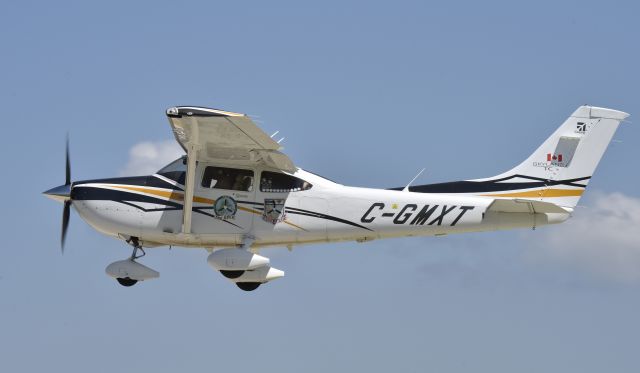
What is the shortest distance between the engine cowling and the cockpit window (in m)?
1.57

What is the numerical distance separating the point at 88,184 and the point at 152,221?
55.3 inches

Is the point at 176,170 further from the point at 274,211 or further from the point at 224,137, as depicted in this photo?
the point at 274,211

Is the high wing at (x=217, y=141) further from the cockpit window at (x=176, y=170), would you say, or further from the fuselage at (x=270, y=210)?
the cockpit window at (x=176, y=170)

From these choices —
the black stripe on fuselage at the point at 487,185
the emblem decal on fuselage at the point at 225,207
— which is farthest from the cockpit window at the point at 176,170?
the black stripe on fuselage at the point at 487,185

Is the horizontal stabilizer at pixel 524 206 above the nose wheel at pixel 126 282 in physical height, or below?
above

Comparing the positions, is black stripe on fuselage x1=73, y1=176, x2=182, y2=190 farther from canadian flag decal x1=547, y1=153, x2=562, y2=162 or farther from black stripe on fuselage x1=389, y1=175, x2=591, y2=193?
canadian flag decal x1=547, y1=153, x2=562, y2=162

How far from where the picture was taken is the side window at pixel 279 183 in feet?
60.5

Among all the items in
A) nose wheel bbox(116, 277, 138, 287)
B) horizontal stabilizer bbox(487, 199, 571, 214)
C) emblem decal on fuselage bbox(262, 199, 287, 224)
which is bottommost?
nose wheel bbox(116, 277, 138, 287)

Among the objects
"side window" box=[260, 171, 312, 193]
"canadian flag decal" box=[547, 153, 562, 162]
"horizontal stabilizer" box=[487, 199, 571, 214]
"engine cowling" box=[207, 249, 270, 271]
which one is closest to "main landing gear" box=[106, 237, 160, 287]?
"engine cowling" box=[207, 249, 270, 271]

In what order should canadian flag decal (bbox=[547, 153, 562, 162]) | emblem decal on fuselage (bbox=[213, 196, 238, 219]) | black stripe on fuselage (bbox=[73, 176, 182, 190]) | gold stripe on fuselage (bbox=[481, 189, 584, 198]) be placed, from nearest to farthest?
emblem decal on fuselage (bbox=[213, 196, 238, 219]) → black stripe on fuselage (bbox=[73, 176, 182, 190]) → gold stripe on fuselage (bbox=[481, 189, 584, 198]) → canadian flag decal (bbox=[547, 153, 562, 162])

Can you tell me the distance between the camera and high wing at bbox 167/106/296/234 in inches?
659

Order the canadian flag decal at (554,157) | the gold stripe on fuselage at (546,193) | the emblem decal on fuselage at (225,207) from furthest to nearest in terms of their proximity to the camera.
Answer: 1. the canadian flag decal at (554,157)
2. the gold stripe on fuselage at (546,193)
3. the emblem decal on fuselage at (225,207)

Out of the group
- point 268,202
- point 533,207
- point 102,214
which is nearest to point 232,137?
point 268,202

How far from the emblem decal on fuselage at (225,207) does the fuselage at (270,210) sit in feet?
0.06
